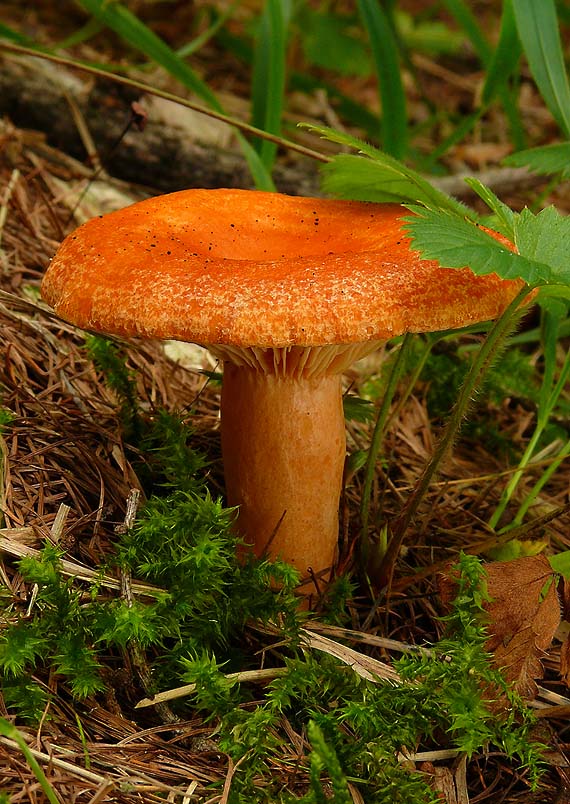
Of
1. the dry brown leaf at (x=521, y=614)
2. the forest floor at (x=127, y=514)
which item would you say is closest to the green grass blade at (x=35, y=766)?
the forest floor at (x=127, y=514)

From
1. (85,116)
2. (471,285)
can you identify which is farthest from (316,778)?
(85,116)

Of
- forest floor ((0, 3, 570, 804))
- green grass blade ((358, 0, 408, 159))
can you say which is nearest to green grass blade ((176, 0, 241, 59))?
green grass blade ((358, 0, 408, 159))

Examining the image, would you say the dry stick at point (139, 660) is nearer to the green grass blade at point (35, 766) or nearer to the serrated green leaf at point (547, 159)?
the green grass blade at point (35, 766)

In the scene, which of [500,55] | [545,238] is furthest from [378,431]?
[500,55]

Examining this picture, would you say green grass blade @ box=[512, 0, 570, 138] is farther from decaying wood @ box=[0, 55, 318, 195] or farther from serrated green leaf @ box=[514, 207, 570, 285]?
decaying wood @ box=[0, 55, 318, 195]

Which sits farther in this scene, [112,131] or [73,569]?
[112,131]

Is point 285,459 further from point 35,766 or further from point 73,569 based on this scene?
point 35,766
